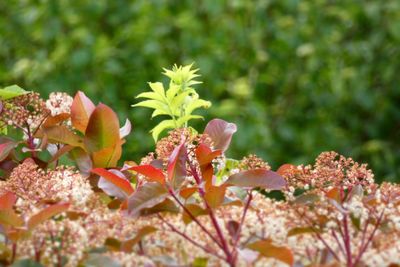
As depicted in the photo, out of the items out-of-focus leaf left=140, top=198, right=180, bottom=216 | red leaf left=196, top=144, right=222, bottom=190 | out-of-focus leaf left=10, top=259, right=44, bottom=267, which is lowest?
out-of-focus leaf left=10, top=259, right=44, bottom=267

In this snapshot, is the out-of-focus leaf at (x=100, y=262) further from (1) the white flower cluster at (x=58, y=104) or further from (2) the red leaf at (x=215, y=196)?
(1) the white flower cluster at (x=58, y=104)

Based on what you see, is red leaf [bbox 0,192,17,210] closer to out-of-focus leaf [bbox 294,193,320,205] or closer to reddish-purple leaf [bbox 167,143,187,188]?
reddish-purple leaf [bbox 167,143,187,188]

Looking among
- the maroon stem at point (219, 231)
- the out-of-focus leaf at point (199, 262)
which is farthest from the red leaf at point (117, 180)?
the out-of-focus leaf at point (199, 262)

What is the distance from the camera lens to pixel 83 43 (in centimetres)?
596

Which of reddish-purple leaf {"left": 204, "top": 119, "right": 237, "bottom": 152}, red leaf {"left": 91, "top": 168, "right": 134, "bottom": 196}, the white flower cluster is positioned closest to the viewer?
red leaf {"left": 91, "top": 168, "right": 134, "bottom": 196}

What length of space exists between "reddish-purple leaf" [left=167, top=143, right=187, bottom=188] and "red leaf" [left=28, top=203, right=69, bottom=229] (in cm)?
21

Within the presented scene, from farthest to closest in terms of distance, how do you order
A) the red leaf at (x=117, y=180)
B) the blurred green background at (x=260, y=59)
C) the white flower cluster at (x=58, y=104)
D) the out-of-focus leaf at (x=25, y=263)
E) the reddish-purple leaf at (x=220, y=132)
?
the blurred green background at (x=260, y=59) → the white flower cluster at (x=58, y=104) → the reddish-purple leaf at (x=220, y=132) → the red leaf at (x=117, y=180) → the out-of-focus leaf at (x=25, y=263)

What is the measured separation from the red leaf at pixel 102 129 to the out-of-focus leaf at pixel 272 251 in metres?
0.48

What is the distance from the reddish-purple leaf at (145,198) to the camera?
→ 1261 mm

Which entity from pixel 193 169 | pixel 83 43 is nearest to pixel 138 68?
pixel 83 43

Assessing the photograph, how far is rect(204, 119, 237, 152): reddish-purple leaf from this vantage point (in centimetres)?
156

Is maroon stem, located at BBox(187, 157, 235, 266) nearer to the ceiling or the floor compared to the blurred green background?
nearer to the floor

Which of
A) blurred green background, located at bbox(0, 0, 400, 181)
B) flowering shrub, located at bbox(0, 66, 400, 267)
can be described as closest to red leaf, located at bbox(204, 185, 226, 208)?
flowering shrub, located at bbox(0, 66, 400, 267)

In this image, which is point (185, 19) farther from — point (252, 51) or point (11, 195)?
point (11, 195)
